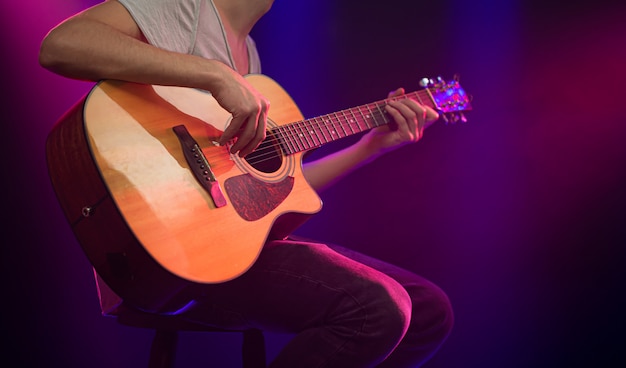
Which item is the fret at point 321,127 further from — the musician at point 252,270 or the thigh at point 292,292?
the thigh at point 292,292

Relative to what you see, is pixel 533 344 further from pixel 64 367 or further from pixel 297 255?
pixel 64 367

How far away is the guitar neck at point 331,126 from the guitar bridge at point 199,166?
0.35 meters

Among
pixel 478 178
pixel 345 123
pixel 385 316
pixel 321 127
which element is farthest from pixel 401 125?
pixel 385 316

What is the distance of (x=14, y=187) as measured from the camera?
1.97 m

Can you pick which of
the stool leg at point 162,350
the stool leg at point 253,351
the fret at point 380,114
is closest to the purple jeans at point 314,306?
the stool leg at point 162,350

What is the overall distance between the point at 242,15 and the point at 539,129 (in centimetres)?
157

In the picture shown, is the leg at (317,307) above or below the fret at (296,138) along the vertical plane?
below

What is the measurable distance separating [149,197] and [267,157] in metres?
0.47

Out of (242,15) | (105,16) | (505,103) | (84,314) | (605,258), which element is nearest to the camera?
(105,16)

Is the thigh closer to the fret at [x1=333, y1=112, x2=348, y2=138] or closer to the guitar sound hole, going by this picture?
the guitar sound hole

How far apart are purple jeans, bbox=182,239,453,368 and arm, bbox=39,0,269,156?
35cm

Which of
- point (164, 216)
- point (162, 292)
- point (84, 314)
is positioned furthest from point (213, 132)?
point (84, 314)

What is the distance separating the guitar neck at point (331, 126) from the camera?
1603 millimetres

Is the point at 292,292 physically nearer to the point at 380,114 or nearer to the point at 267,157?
the point at 267,157
